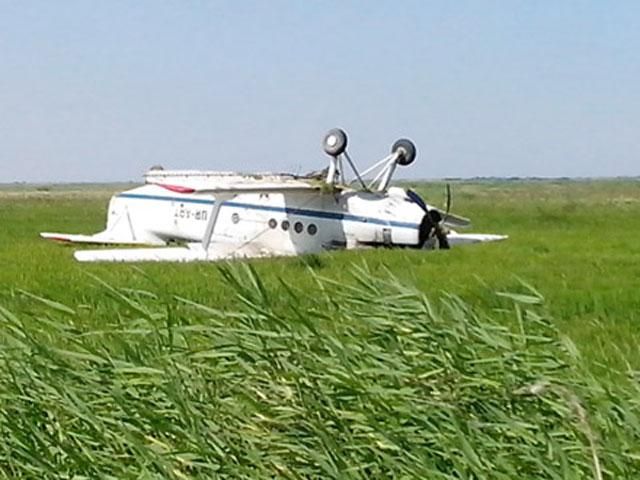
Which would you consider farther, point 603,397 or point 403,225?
point 403,225

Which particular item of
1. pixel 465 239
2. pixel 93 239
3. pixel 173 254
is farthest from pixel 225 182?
pixel 465 239

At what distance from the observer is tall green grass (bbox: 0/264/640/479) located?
3.39m

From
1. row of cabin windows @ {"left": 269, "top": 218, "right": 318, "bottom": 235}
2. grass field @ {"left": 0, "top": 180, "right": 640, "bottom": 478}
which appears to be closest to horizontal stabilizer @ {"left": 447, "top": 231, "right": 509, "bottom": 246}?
row of cabin windows @ {"left": 269, "top": 218, "right": 318, "bottom": 235}

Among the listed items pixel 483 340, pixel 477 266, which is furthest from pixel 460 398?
pixel 477 266

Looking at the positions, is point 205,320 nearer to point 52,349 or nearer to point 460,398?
point 52,349

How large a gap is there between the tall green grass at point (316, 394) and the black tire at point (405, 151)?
16764mm

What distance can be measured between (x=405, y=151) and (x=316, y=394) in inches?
690

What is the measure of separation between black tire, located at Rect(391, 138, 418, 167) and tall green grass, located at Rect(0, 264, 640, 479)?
16.8 meters

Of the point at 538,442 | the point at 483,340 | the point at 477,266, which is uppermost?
the point at 483,340

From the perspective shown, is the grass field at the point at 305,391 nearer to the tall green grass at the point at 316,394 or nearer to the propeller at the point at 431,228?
the tall green grass at the point at 316,394

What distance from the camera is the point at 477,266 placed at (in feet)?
48.8

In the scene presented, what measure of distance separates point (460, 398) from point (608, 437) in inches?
20.3

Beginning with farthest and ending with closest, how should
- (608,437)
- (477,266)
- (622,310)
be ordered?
(477,266)
(622,310)
(608,437)

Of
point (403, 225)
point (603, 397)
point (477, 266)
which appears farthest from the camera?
point (403, 225)
